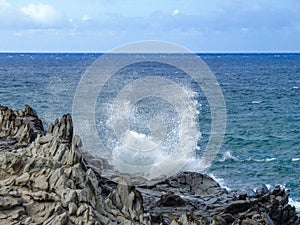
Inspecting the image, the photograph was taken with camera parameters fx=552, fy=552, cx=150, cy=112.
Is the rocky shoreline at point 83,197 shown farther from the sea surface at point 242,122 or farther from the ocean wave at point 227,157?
the ocean wave at point 227,157

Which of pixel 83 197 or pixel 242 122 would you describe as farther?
pixel 242 122

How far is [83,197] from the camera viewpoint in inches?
722

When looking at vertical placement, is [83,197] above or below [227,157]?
above

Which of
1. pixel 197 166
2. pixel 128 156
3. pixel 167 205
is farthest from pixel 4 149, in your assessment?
pixel 197 166

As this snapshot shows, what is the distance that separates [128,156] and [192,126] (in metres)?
23.0

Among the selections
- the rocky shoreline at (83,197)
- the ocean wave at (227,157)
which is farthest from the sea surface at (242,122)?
the rocky shoreline at (83,197)

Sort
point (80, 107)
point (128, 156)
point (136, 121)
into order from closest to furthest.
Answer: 1. point (128, 156)
2. point (136, 121)
3. point (80, 107)

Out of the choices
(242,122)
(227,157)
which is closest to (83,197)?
(227,157)

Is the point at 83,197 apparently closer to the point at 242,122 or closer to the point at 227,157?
the point at 227,157

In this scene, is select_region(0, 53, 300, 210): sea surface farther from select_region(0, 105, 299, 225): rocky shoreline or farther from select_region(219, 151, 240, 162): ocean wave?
select_region(0, 105, 299, 225): rocky shoreline

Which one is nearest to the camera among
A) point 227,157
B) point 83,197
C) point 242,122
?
point 83,197

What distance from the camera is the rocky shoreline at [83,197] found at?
17.7 meters

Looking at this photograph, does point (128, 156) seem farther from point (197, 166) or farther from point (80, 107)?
point (80, 107)

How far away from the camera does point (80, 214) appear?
693 inches
